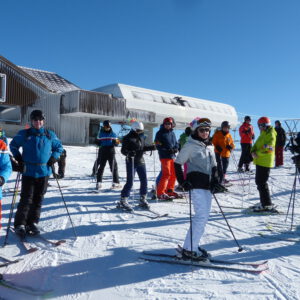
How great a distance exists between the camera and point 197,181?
364cm

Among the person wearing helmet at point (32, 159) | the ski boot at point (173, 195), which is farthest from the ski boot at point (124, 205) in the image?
the person wearing helmet at point (32, 159)

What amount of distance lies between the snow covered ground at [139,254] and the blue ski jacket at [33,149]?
1.04 metres

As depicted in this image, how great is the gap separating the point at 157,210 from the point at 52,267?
308 centimetres

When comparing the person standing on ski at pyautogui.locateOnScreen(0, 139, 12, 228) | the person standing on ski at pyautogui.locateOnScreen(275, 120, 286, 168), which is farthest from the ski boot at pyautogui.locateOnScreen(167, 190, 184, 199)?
the person standing on ski at pyautogui.locateOnScreen(275, 120, 286, 168)

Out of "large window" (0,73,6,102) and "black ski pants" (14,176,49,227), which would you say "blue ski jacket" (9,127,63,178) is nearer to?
"black ski pants" (14,176,49,227)

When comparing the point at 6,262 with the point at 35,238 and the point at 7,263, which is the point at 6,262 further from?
the point at 35,238

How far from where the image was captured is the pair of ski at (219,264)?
348 cm

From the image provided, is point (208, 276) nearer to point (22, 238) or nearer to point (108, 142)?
point (22, 238)

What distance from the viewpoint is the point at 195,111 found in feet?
101

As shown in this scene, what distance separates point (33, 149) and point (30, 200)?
741 millimetres

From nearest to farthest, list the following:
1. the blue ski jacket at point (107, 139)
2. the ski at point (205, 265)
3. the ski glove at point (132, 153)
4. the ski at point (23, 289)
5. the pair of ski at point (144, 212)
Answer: the ski at point (23, 289) < the ski at point (205, 265) < the pair of ski at point (144, 212) < the ski glove at point (132, 153) < the blue ski jacket at point (107, 139)

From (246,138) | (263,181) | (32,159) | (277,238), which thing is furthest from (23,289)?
(246,138)

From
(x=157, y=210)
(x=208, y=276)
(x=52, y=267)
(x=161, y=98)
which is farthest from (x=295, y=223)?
(x=161, y=98)

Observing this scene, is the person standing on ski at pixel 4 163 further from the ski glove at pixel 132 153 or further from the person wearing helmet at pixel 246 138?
the person wearing helmet at pixel 246 138
